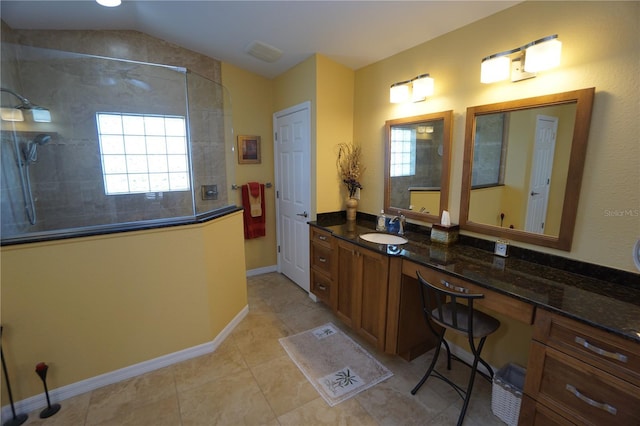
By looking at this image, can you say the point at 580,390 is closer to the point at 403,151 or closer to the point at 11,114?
the point at 403,151

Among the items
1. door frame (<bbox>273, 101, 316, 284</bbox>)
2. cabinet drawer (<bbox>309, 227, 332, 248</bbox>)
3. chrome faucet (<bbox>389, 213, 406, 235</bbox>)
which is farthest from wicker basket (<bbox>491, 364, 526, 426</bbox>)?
door frame (<bbox>273, 101, 316, 284</bbox>)

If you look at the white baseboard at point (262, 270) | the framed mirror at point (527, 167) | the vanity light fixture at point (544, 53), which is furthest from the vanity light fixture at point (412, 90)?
the white baseboard at point (262, 270)

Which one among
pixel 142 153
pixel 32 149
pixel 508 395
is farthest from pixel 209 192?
pixel 508 395

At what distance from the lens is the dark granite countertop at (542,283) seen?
1132mm

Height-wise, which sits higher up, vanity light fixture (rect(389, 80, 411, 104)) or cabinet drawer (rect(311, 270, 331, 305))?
vanity light fixture (rect(389, 80, 411, 104))

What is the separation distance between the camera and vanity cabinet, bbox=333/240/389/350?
2.01m

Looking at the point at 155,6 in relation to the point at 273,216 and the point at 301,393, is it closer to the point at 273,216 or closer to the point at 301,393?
the point at 273,216

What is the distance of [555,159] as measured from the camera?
5.23ft

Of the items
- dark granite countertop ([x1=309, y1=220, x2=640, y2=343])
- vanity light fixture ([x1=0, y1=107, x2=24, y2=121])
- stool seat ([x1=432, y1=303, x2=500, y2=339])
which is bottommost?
stool seat ([x1=432, y1=303, x2=500, y2=339])

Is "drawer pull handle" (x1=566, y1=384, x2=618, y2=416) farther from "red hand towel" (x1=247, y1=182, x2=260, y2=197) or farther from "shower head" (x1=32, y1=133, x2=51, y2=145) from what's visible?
"shower head" (x1=32, y1=133, x2=51, y2=145)

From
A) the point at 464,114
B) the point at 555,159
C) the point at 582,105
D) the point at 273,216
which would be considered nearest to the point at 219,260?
the point at 273,216

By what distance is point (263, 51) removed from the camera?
276cm

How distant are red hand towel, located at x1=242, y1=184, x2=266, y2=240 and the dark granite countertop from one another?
1.80 metres

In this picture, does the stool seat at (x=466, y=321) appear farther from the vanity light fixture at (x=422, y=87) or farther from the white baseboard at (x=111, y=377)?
the white baseboard at (x=111, y=377)
